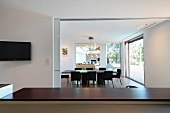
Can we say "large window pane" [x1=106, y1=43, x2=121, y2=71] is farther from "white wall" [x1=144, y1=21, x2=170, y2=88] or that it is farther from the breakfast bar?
the breakfast bar

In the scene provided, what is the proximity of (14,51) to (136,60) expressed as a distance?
6612 mm

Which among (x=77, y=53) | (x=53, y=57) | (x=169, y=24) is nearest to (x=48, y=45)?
(x=53, y=57)

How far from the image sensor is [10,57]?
4379 mm

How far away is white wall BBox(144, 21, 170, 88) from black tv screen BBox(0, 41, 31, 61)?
168 inches

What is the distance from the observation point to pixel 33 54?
4.66 metres

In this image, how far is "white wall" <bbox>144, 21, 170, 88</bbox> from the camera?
557cm

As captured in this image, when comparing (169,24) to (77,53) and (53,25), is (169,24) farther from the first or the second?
(77,53)

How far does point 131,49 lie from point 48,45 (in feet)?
22.3

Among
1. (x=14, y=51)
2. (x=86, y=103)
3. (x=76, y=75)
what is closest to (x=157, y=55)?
(x=76, y=75)

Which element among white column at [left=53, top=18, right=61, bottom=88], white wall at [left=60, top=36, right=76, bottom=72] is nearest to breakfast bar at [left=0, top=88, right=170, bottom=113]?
white column at [left=53, top=18, right=61, bottom=88]

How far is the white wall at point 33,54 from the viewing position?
4609mm
